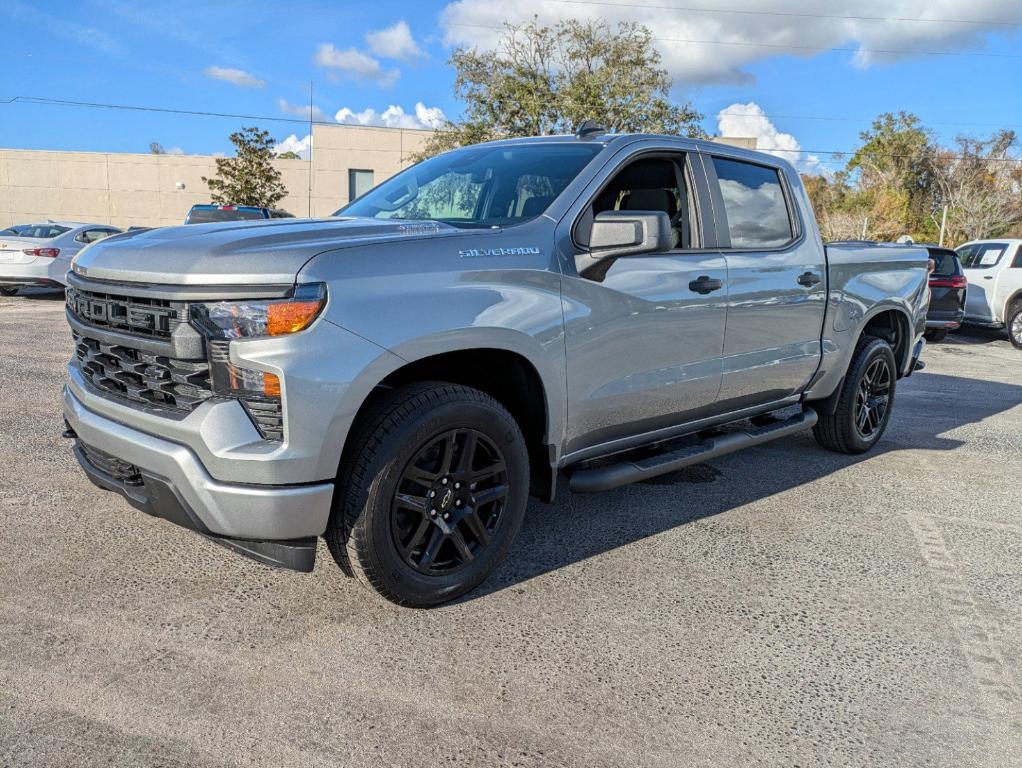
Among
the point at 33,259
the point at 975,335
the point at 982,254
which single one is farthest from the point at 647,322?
the point at 975,335

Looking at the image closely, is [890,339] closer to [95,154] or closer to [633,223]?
[633,223]

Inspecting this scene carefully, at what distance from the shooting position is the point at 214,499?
8.79 feet

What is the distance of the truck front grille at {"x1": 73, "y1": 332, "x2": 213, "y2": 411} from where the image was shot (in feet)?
8.99

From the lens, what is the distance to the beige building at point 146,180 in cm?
3791

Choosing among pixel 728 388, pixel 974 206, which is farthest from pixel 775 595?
pixel 974 206

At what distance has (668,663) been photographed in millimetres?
2887

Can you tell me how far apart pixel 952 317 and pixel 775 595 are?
1080 centimetres

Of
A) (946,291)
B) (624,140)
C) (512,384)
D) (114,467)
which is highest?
(624,140)

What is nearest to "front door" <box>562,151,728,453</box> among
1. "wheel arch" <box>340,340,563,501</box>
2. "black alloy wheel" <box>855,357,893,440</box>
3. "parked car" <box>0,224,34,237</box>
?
"wheel arch" <box>340,340,563,501</box>

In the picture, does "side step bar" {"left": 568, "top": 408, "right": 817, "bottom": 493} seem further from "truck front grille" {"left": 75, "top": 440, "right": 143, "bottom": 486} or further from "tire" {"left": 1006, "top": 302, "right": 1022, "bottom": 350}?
"tire" {"left": 1006, "top": 302, "right": 1022, "bottom": 350}

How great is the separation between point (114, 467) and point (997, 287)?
1436 centimetres

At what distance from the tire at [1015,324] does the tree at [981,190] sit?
29.7 m

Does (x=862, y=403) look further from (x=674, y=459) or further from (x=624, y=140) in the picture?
(x=624, y=140)

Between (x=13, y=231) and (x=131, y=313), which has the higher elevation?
(x=13, y=231)
